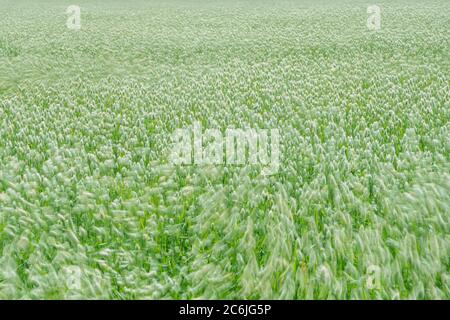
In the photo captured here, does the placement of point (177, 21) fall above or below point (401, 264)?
above

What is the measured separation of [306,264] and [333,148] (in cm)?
285

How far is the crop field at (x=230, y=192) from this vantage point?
14.2 ft

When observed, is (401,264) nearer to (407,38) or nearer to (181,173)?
(181,173)

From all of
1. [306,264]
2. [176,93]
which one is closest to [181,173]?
[306,264]

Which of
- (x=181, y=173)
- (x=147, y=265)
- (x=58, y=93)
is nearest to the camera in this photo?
(x=147, y=265)

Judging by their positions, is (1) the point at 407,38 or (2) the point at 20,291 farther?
(1) the point at 407,38

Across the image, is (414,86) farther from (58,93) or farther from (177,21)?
(177,21)

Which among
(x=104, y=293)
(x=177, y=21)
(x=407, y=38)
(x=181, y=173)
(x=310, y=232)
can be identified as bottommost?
(x=104, y=293)

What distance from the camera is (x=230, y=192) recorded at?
19.6 ft

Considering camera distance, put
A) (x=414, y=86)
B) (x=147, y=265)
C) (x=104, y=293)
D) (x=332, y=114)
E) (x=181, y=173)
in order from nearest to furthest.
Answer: (x=104, y=293) → (x=147, y=265) → (x=181, y=173) → (x=332, y=114) → (x=414, y=86)

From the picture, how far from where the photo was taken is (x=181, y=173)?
256 inches

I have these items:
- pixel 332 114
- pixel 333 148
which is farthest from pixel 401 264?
pixel 332 114

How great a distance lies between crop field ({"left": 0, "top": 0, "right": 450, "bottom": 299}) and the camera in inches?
170

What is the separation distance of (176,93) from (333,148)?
5.56 meters
